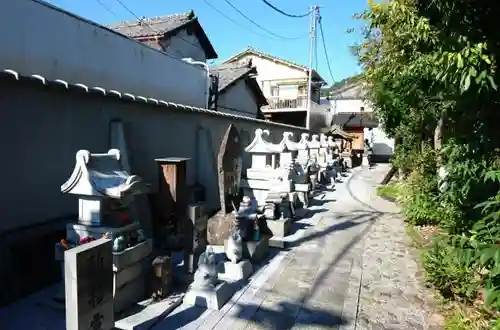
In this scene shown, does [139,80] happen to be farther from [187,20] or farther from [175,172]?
[187,20]

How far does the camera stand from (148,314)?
13.6ft

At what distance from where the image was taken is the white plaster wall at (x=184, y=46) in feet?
54.9

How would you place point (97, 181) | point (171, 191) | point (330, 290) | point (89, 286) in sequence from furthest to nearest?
point (171, 191), point (330, 290), point (97, 181), point (89, 286)

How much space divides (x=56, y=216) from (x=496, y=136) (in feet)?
19.3

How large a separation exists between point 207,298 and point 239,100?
55.7ft

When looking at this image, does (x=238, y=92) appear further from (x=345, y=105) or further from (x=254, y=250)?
(x=345, y=105)

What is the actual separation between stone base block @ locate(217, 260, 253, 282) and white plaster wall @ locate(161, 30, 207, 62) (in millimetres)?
12895

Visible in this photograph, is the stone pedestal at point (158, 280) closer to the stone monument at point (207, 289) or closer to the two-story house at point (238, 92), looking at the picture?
the stone monument at point (207, 289)

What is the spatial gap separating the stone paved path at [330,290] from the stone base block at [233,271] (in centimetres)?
21

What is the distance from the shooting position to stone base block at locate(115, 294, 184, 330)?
152 inches

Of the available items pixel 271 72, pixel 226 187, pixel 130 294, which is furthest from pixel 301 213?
pixel 271 72

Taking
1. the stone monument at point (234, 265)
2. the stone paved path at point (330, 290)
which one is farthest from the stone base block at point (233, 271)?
the stone paved path at point (330, 290)

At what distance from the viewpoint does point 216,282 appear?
472 cm

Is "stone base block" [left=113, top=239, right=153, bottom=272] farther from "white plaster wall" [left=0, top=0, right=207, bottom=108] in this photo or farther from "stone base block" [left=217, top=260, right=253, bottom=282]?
"white plaster wall" [left=0, top=0, right=207, bottom=108]
